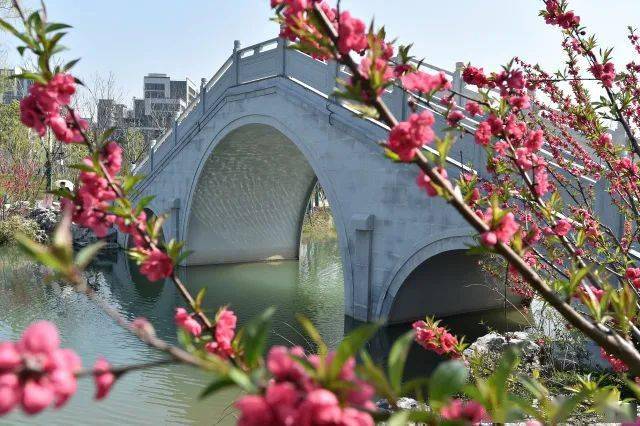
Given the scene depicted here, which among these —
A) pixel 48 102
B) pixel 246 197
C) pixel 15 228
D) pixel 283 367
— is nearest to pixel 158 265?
pixel 48 102

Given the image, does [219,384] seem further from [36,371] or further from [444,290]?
[444,290]

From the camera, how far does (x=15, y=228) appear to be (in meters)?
17.6

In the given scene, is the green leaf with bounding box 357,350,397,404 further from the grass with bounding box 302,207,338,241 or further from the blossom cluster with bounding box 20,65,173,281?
the grass with bounding box 302,207,338,241

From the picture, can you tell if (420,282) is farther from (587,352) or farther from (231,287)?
(231,287)

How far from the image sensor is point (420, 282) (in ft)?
33.1

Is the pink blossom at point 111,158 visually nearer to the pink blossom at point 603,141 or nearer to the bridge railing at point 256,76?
the pink blossom at point 603,141

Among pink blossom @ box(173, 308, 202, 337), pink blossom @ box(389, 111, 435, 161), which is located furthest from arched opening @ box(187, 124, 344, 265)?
pink blossom @ box(389, 111, 435, 161)

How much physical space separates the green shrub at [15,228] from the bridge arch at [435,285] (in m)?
12.8

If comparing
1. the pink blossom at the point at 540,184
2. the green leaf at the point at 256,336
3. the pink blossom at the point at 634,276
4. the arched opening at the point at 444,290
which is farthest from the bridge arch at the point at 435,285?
the green leaf at the point at 256,336

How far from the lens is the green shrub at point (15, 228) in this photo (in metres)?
17.6

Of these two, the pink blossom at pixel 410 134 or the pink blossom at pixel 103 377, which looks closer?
the pink blossom at pixel 103 377

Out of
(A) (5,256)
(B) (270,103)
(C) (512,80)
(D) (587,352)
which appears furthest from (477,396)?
(A) (5,256)

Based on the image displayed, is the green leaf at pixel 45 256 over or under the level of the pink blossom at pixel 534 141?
under

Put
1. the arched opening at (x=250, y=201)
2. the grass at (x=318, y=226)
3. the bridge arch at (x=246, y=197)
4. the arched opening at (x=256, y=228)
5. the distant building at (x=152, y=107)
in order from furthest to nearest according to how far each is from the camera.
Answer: the distant building at (x=152, y=107) → the grass at (x=318, y=226) → the arched opening at (x=250, y=201) → the bridge arch at (x=246, y=197) → the arched opening at (x=256, y=228)
